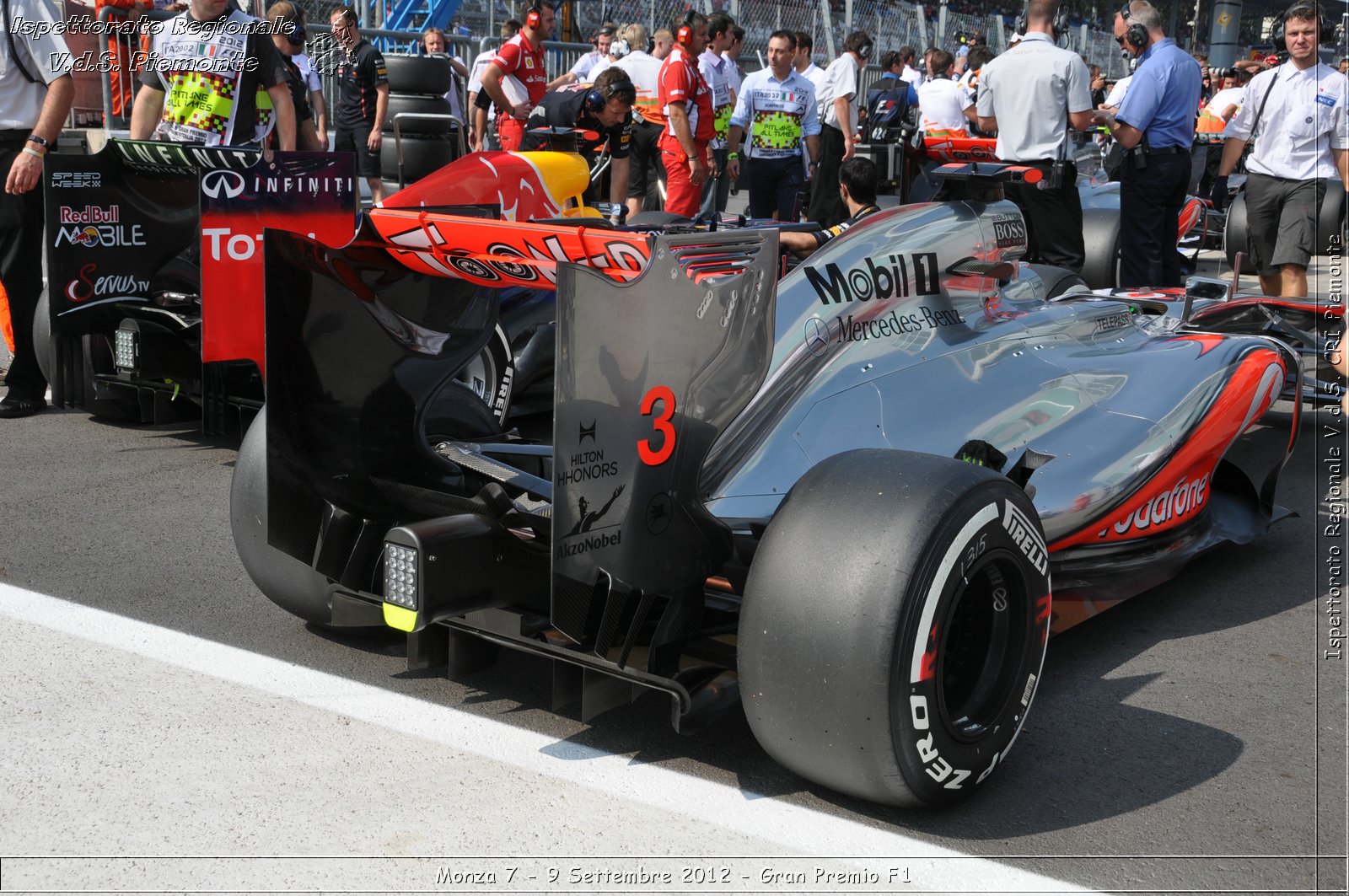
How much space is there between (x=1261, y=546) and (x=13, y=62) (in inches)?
233

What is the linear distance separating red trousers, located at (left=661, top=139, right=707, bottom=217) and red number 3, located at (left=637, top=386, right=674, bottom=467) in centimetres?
708

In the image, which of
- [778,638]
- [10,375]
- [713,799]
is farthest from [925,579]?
[10,375]

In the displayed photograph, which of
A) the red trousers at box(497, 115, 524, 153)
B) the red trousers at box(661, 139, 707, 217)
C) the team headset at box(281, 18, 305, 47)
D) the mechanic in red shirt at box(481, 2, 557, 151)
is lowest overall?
the red trousers at box(661, 139, 707, 217)

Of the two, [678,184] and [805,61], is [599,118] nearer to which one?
[678,184]

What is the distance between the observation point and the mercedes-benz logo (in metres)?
4.05

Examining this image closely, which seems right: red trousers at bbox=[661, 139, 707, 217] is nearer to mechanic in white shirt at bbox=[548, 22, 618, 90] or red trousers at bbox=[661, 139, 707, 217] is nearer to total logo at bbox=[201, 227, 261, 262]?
mechanic in white shirt at bbox=[548, 22, 618, 90]

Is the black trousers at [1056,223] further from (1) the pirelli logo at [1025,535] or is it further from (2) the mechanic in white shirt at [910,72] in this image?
(2) the mechanic in white shirt at [910,72]

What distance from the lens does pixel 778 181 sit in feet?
34.6


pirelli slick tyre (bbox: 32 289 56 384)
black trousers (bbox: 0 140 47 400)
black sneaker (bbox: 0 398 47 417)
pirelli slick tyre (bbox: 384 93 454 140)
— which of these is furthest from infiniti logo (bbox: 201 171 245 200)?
pirelli slick tyre (bbox: 384 93 454 140)

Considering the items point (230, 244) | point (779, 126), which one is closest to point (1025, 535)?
point (230, 244)

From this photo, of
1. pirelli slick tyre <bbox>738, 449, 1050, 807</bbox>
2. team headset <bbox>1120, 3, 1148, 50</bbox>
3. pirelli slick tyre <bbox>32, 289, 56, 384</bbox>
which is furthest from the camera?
team headset <bbox>1120, 3, 1148, 50</bbox>

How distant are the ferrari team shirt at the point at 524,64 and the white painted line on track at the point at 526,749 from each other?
7806mm

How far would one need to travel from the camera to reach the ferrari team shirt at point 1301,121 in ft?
25.5

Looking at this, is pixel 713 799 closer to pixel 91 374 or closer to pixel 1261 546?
pixel 1261 546
